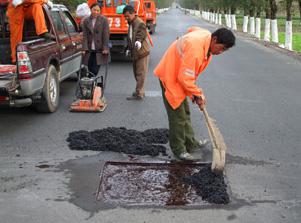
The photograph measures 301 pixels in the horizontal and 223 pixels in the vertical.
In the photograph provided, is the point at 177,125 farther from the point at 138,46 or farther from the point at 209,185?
the point at 138,46

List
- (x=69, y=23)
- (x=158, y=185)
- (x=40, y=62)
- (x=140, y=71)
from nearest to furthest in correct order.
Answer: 1. (x=158, y=185)
2. (x=40, y=62)
3. (x=140, y=71)
4. (x=69, y=23)

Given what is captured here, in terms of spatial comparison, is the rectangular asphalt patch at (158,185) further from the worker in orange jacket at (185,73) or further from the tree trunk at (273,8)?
the tree trunk at (273,8)

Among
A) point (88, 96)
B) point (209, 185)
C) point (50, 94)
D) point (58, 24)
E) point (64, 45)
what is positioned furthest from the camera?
point (58, 24)

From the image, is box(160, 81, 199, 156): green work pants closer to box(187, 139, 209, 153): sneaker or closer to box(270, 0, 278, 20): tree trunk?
box(187, 139, 209, 153): sneaker

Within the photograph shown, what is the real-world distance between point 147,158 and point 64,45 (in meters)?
3.57

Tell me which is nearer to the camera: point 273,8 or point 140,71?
point 140,71

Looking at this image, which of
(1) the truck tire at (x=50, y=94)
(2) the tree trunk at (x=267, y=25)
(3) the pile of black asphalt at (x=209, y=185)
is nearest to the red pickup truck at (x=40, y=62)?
(1) the truck tire at (x=50, y=94)

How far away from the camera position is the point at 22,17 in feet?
25.4

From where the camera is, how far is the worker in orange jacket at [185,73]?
4688 millimetres

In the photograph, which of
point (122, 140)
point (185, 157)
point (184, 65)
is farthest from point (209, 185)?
point (122, 140)

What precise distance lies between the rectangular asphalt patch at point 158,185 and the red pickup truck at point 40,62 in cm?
203

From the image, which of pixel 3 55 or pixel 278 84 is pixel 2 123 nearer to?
pixel 3 55

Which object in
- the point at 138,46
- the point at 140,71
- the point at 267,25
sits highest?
the point at 138,46

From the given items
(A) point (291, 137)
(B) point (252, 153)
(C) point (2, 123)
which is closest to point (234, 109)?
(A) point (291, 137)
